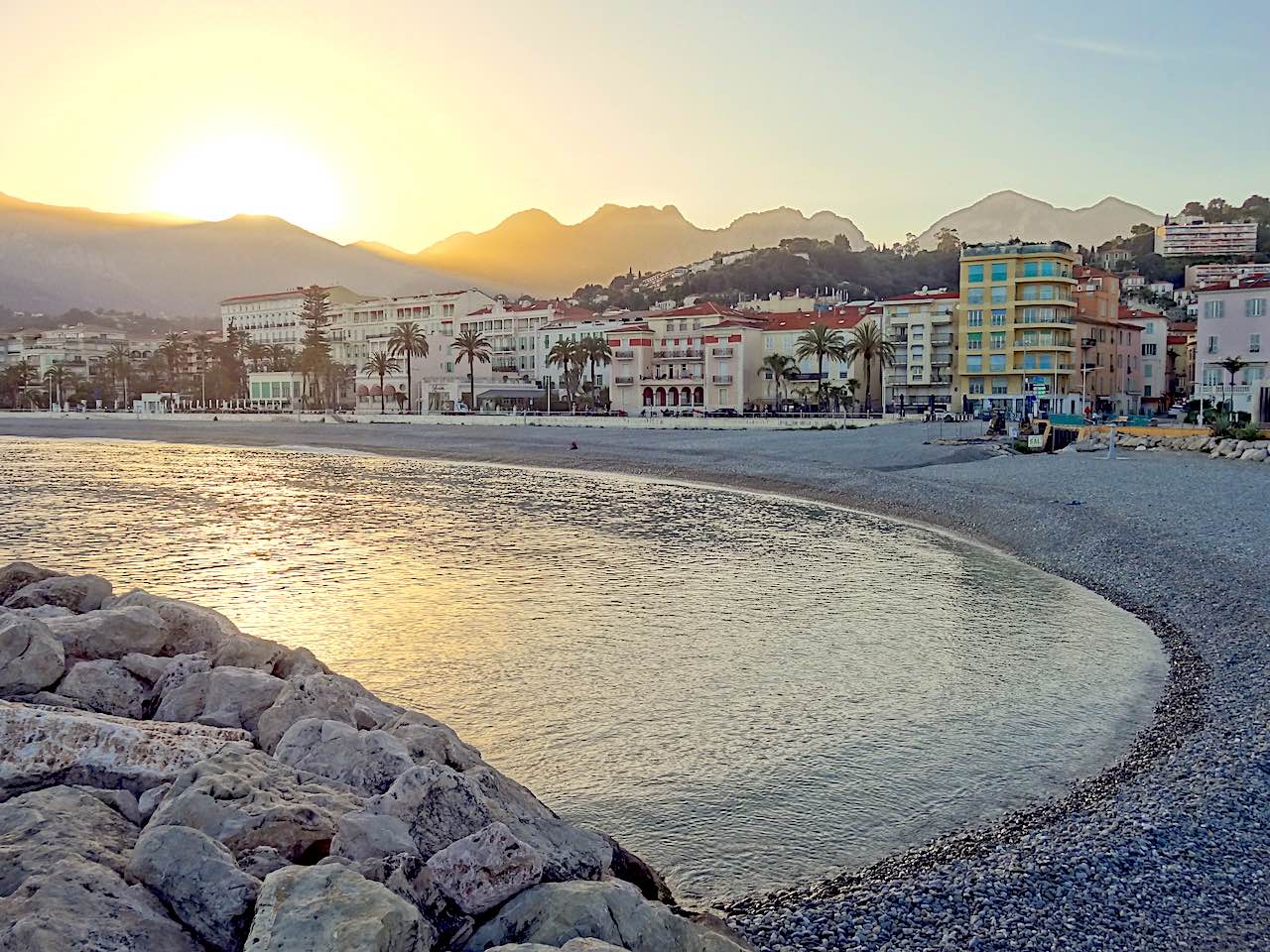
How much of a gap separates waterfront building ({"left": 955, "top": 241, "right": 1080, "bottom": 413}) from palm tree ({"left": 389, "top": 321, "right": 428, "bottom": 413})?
49.9 meters

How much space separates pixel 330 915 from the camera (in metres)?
3.95

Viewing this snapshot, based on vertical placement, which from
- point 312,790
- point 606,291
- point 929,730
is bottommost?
point 929,730

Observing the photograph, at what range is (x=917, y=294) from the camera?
84.2 meters

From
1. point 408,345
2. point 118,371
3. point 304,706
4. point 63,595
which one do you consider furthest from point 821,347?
point 118,371

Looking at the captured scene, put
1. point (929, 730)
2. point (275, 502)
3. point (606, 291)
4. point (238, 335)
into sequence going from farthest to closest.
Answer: point (606, 291) → point (238, 335) → point (275, 502) → point (929, 730)

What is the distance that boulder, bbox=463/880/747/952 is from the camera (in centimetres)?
441

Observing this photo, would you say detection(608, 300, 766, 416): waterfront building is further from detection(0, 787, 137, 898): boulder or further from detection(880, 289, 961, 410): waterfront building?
detection(0, 787, 137, 898): boulder

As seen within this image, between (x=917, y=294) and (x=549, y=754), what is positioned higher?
(x=917, y=294)

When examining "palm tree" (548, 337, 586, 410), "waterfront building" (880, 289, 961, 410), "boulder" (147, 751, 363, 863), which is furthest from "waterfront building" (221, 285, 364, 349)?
"boulder" (147, 751, 363, 863)

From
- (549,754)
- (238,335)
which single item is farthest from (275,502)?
(238,335)

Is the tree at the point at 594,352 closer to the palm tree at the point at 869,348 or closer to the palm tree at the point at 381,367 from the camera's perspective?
the palm tree at the point at 869,348

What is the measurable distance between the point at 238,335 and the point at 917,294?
85.3 meters

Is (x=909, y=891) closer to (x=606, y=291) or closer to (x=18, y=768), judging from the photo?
(x=18, y=768)

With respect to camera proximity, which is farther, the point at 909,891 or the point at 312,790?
the point at 909,891
